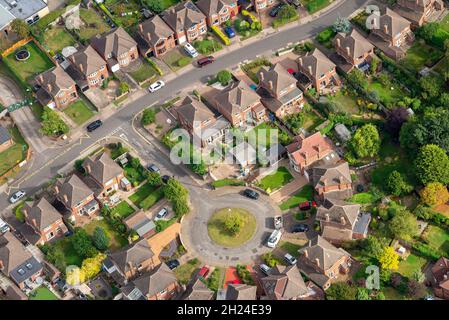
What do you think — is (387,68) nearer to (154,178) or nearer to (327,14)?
(327,14)

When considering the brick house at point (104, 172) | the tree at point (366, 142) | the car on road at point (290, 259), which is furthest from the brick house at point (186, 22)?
the car on road at point (290, 259)

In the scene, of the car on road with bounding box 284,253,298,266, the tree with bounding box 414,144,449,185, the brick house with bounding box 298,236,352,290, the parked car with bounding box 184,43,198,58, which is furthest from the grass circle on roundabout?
the parked car with bounding box 184,43,198,58

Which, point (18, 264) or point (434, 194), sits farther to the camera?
point (434, 194)

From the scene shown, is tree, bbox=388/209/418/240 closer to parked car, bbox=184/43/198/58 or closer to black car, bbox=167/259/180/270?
black car, bbox=167/259/180/270

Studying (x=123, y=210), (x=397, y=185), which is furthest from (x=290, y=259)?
(x=123, y=210)

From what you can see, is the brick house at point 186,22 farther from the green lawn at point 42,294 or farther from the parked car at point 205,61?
the green lawn at point 42,294

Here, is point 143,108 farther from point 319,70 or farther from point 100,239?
point 319,70
